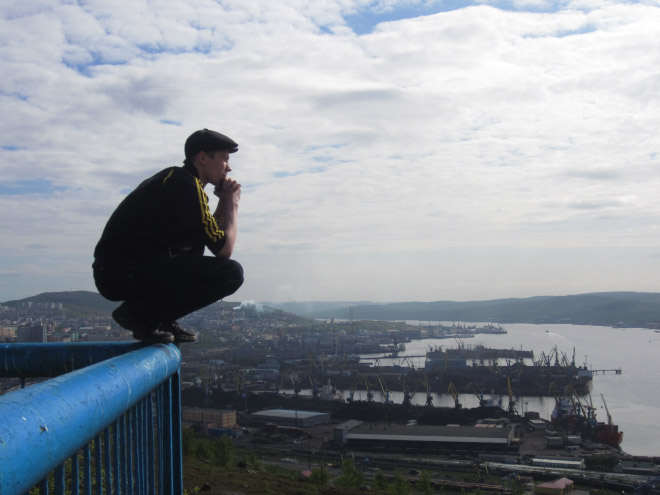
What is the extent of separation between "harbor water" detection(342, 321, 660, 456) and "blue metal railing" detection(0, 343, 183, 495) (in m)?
16.3

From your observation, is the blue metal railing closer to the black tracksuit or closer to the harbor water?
the black tracksuit

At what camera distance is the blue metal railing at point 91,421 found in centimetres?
33

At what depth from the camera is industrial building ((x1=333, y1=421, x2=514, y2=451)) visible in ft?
50.5

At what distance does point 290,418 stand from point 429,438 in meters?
5.24

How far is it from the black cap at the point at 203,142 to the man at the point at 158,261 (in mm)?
96

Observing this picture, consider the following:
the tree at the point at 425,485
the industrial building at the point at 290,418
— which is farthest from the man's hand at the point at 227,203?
the industrial building at the point at 290,418

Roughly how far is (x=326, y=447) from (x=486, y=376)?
15.4m

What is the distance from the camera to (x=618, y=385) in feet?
85.8

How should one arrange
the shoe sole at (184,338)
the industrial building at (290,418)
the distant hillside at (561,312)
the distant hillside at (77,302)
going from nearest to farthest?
1. the shoe sole at (184,338)
2. the industrial building at (290,418)
3. the distant hillside at (77,302)
4. the distant hillside at (561,312)

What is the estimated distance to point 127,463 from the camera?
0.67 meters

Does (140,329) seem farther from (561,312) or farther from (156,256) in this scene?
(561,312)

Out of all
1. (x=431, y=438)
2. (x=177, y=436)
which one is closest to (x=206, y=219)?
(x=177, y=436)

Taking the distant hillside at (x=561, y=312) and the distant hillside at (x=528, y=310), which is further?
the distant hillside at (x=561, y=312)

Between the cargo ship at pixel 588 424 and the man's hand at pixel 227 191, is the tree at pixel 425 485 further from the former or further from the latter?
the man's hand at pixel 227 191
